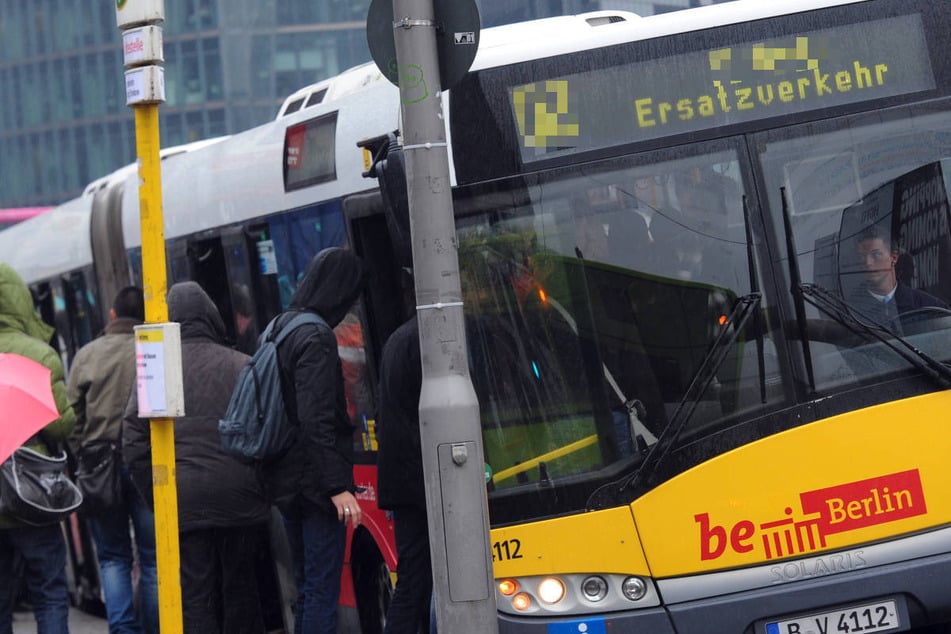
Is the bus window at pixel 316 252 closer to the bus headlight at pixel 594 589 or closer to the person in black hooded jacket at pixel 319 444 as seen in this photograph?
the person in black hooded jacket at pixel 319 444

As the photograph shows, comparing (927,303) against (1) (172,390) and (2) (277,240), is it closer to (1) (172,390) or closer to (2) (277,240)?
(1) (172,390)

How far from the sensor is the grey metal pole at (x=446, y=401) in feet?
17.1

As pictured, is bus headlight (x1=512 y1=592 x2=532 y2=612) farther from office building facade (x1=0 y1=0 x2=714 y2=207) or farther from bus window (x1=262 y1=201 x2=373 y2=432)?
office building facade (x1=0 y1=0 x2=714 y2=207)

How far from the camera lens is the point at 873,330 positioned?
17.4ft

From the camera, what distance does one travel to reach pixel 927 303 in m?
5.39

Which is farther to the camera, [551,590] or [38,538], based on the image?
[38,538]

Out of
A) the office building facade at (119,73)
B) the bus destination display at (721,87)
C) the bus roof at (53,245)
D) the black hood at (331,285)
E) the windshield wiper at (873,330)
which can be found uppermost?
the office building facade at (119,73)

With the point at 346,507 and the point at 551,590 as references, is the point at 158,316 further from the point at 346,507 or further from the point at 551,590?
the point at 551,590

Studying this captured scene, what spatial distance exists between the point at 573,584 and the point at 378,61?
1.95 m

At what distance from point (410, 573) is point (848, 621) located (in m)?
1.71

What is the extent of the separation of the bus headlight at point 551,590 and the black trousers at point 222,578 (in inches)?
76.2

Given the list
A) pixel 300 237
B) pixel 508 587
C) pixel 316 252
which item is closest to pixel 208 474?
pixel 316 252

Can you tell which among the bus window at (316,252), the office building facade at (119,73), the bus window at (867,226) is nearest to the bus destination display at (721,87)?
the bus window at (867,226)

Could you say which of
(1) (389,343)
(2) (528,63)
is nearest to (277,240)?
(1) (389,343)
